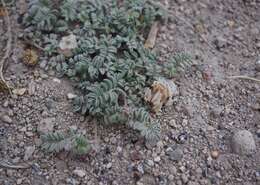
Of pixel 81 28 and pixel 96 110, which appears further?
pixel 81 28

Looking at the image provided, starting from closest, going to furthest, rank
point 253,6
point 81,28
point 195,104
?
point 195,104, point 81,28, point 253,6

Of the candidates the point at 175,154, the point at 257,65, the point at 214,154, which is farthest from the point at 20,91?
the point at 257,65

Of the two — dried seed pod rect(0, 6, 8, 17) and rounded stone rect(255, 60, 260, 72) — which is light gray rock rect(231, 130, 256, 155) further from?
dried seed pod rect(0, 6, 8, 17)

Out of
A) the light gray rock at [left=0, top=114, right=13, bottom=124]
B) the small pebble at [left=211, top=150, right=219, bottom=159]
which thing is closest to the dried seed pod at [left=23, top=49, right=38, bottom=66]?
the light gray rock at [left=0, top=114, right=13, bottom=124]

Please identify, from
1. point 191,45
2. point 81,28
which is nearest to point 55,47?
point 81,28

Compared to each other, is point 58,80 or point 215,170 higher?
point 58,80

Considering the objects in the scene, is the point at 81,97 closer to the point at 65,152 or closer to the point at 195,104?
the point at 65,152

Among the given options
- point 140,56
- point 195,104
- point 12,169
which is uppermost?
point 140,56

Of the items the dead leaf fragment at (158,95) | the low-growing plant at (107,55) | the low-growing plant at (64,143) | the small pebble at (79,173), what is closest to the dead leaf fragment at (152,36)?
the low-growing plant at (107,55)
